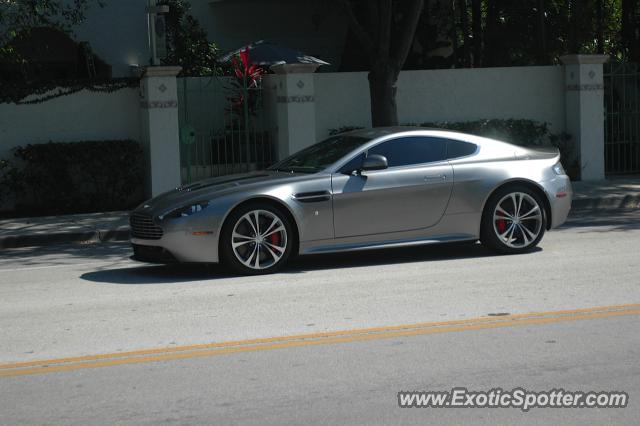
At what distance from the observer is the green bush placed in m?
16.3

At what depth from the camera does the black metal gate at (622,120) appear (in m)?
A: 19.5

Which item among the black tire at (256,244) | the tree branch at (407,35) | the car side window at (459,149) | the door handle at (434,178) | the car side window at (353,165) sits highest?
the tree branch at (407,35)

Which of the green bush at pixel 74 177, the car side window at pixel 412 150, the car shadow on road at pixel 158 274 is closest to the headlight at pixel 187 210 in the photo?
the car shadow on road at pixel 158 274

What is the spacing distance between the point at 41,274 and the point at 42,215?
5.96m

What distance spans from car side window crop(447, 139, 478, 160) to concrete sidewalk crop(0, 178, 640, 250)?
5391 millimetres

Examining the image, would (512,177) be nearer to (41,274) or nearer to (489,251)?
(489,251)

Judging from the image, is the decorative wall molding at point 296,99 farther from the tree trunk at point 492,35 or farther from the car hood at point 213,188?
the tree trunk at point 492,35

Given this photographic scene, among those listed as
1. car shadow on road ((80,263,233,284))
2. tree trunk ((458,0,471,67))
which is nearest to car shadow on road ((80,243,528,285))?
car shadow on road ((80,263,233,284))

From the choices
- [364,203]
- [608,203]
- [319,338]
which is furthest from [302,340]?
[608,203]

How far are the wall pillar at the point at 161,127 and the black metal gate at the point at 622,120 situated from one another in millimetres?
8481

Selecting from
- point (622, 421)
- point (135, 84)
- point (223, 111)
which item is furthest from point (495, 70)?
point (622, 421)

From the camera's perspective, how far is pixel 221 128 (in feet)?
59.2

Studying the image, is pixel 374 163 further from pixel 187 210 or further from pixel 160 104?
pixel 160 104

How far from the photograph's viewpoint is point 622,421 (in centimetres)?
527
